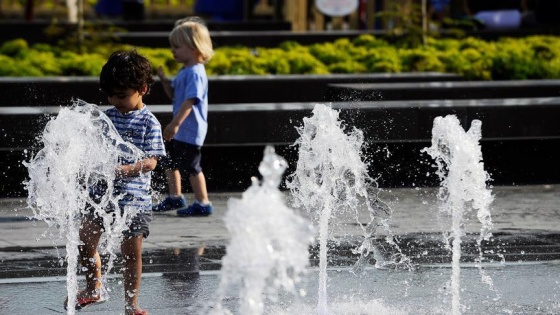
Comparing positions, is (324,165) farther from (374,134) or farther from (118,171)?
(374,134)

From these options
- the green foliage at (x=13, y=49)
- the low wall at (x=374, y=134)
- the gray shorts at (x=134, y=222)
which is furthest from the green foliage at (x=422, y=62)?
the gray shorts at (x=134, y=222)

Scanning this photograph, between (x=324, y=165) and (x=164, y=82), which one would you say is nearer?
(x=324, y=165)

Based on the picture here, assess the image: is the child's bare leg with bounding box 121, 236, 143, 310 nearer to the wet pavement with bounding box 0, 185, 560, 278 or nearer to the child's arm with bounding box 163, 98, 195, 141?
the wet pavement with bounding box 0, 185, 560, 278

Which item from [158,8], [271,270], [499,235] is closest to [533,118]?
[499,235]

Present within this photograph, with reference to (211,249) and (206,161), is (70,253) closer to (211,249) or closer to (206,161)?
(211,249)

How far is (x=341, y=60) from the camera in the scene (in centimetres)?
1552

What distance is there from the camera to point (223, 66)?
556 inches

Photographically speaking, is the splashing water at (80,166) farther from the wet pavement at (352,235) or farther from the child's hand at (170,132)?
the child's hand at (170,132)

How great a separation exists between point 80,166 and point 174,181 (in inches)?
148

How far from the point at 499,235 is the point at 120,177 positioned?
3.64m

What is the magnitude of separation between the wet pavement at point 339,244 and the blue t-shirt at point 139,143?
2.17ft

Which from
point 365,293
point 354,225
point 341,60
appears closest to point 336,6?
point 341,60

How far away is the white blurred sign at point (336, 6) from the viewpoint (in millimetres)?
20562

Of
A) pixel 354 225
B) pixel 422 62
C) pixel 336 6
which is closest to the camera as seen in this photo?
pixel 354 225
